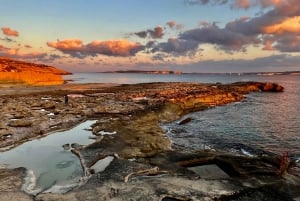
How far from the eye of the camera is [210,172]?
2009 centimetres

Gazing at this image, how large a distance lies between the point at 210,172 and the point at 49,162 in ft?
36.2

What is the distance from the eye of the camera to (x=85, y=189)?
16.3m

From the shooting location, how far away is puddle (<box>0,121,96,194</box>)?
1731 cm

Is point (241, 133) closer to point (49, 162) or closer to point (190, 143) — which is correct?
point (190, 143)

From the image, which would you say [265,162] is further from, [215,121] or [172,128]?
[215,121]

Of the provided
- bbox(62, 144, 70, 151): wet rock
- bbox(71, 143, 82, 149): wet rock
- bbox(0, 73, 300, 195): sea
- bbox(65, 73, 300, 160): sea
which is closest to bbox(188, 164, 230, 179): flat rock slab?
bbox(0, 73, 300, 195): sea

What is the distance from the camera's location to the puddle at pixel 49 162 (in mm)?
17312

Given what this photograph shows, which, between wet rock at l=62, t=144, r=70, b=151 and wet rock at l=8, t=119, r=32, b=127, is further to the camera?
wet rock at l=8, t=119, r=32, b=127

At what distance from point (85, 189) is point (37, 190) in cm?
255

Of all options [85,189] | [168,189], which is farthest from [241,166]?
[85,189]

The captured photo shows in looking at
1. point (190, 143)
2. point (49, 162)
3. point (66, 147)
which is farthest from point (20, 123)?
point (190, 143)

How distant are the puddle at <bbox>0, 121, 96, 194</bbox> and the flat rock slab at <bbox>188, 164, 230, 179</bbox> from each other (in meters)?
7.43

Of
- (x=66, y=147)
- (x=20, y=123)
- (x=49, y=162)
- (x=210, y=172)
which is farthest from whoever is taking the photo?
(x=20, y=123)

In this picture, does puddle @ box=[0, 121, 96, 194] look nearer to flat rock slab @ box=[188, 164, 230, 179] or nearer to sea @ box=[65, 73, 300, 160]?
flat rock slab @ box=[188, 164, 230, 179]
